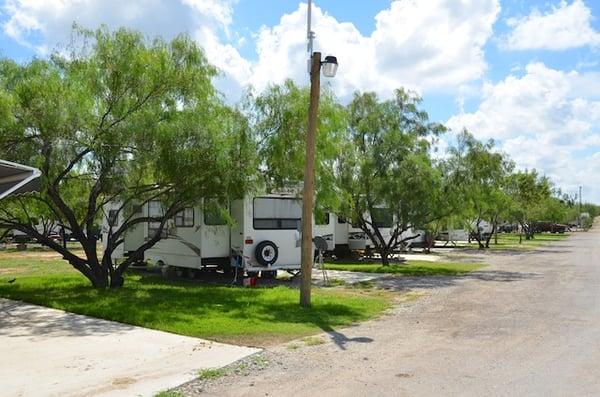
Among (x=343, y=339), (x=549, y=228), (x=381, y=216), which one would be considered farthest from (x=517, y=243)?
(x=343, y=339)

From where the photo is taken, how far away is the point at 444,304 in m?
12.7

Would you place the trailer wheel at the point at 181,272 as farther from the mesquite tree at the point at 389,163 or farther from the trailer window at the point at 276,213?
the mesquite tree at the point at 389,163

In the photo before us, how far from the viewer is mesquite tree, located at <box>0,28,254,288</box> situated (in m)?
11.6

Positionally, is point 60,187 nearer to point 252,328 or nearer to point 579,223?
point 252,328

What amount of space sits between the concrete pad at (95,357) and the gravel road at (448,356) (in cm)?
62

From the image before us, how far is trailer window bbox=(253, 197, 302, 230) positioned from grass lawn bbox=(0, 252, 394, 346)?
2.20m

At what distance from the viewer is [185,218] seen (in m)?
16.4

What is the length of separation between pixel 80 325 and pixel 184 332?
1.97 meters

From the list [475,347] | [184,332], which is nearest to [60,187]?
[184,332]

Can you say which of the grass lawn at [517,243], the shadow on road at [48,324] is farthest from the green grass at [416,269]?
the grass lawn at [517,243]

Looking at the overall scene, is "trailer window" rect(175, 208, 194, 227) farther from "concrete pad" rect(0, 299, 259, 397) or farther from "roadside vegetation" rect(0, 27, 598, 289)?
"concrete pad" rect(0, 299, 259, 397)

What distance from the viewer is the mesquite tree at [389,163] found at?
67.9 ft

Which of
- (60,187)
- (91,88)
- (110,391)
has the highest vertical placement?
(91,88)

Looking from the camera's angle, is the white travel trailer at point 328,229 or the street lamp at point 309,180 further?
the white travel trailer at point 328,229
